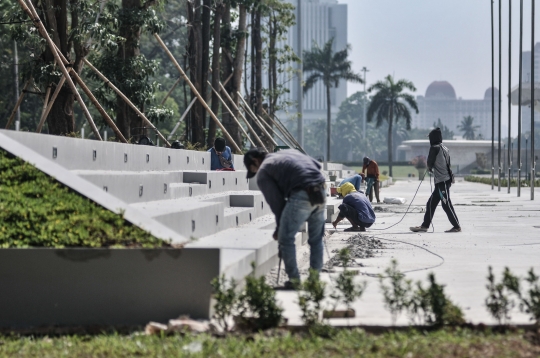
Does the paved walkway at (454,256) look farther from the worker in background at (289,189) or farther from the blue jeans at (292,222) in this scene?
the worker in background at (289,189)

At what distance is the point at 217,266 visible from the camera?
29.1 ft

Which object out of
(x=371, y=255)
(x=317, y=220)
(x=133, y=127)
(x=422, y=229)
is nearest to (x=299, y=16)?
(x=133, y=127)

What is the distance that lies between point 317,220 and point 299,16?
108ft

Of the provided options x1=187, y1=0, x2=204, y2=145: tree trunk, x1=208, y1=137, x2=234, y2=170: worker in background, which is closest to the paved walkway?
x1=208, y1=137, x2=234, y2=170: worker in background

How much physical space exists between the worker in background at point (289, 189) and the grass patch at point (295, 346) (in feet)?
6.95

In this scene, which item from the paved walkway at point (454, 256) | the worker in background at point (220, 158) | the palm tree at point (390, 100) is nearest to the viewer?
the paved walkway at point (454, 256)

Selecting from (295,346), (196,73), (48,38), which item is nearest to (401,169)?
(196,73)

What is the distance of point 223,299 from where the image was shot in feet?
27.3

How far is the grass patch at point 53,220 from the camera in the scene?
30.7 ft

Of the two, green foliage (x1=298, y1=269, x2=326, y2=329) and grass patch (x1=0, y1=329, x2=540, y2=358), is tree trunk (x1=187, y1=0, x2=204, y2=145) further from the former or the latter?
grass patch (x1=0, y1=329, x2=540, y2=358)

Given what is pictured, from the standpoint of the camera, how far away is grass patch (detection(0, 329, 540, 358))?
24.2 feet

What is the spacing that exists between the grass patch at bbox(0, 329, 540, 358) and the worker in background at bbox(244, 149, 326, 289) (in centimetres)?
212

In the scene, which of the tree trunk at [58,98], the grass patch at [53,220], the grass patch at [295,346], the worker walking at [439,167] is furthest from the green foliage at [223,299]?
the tree trunk at [58,98]

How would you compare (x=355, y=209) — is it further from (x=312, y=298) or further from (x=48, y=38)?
(x=312, y=298)
